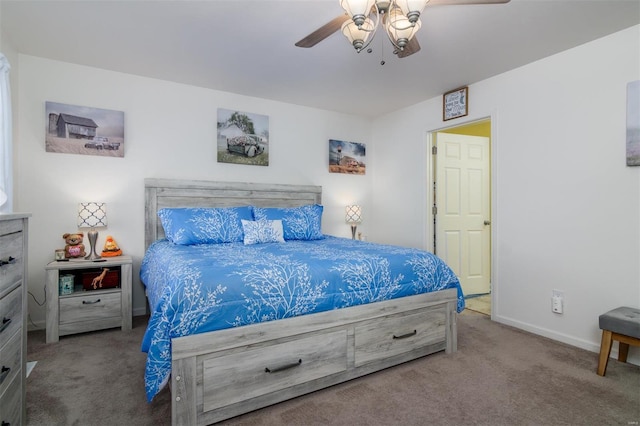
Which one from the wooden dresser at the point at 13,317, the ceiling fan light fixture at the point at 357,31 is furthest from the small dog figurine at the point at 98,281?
the ceiling fan light fixture at the point at 357,31

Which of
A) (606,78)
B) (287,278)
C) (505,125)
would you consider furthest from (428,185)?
(287,278)

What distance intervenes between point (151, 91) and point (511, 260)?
3.90 meters

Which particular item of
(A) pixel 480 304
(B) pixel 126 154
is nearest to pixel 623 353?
(A) pixel 480 304

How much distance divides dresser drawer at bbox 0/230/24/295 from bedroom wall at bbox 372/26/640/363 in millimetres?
3534

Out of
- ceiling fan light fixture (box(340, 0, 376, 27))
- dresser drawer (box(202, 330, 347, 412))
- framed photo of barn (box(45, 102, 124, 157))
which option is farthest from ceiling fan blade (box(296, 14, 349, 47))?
framed photo of barn (box(45, 102, 124, 157))

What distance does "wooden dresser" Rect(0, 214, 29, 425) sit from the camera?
1.31 m

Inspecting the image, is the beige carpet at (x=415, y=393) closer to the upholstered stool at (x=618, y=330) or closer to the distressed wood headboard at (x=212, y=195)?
the upholstered stool at (x=618, y=330)

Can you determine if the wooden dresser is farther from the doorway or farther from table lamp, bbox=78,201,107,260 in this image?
the doorway

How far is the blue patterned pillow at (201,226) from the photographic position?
2.94 metres

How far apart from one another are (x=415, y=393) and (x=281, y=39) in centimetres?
260

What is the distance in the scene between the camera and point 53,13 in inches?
89.3

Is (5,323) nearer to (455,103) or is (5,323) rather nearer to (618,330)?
(618,330)

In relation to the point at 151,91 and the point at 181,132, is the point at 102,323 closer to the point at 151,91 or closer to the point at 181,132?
the point at 181,132

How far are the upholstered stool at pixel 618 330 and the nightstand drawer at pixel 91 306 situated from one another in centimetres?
362
